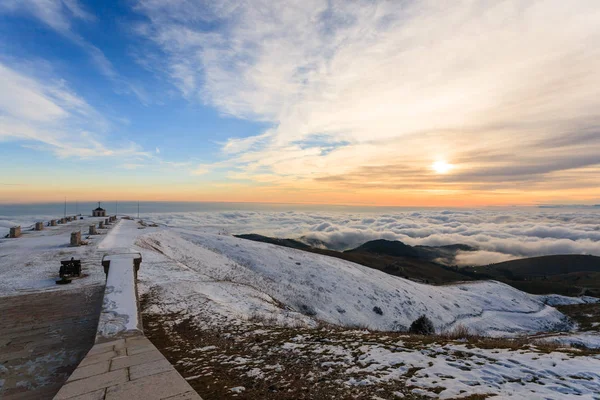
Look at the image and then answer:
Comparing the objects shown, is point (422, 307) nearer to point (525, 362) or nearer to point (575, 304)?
point (525, 362)

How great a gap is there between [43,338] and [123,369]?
5464 millimetres

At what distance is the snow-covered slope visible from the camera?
16703 millimetres

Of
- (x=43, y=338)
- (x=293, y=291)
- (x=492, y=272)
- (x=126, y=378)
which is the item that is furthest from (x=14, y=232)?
(x=492, y=272)

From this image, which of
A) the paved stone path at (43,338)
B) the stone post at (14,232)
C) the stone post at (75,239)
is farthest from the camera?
the stone post at (14,232)

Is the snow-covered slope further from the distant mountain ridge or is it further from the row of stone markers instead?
the distant mountain ridge

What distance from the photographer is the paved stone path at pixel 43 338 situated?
672 cm

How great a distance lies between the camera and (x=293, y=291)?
31.3 meters

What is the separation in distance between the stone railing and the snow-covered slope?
15.8 feet

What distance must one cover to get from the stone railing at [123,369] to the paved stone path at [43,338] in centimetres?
98

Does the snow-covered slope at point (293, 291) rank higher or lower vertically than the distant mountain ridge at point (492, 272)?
higher

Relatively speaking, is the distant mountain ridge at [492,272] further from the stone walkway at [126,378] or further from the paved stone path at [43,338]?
the stone walkway at [126,378]

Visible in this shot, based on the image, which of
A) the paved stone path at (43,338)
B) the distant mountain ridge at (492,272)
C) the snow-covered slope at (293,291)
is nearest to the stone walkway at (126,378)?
the paved stone path at (43,338)

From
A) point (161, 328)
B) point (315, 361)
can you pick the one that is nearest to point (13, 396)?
point (161, 328)

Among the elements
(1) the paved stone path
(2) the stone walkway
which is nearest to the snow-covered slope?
(1) the paved stone path
